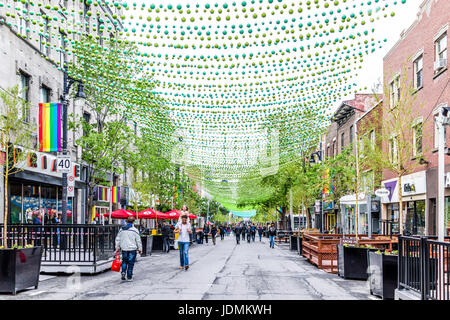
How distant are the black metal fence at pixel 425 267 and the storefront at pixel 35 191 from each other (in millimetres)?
15087

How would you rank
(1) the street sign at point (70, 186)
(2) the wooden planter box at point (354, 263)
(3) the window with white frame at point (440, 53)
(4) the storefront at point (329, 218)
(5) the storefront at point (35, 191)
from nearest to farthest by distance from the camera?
(2) the wooden planter box at point (354, 263) → (1) the street sign at point (70, 186) → (3) the window with white frame at point (440, 53) → (5) the storefront at point (35, 191) → (4) the storefront at point (329, 218)

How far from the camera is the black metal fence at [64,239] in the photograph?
539 inches

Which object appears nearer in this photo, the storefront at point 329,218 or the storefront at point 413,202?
the storefront at point 413,202

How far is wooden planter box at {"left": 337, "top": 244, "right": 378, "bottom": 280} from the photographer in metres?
13.8

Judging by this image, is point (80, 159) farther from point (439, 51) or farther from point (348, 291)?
point (348, 291)

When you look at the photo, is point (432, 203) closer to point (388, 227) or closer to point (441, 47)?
point (441, 47)

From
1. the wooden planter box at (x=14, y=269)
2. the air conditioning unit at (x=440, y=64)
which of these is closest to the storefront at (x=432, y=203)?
the air conditioning unit at (x=440, y=64)

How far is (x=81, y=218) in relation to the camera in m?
33.4

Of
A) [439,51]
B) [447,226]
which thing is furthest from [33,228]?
[439,51]

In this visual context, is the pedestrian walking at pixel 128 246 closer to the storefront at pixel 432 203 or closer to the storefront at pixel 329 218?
the storefront at pixel 432 203

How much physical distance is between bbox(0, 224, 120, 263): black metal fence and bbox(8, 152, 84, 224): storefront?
251 inches

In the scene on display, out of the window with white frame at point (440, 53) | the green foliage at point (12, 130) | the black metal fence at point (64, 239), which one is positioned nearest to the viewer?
the green foliage at point (12, 130)

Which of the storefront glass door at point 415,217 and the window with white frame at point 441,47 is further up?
the window with white frame at point 441,47

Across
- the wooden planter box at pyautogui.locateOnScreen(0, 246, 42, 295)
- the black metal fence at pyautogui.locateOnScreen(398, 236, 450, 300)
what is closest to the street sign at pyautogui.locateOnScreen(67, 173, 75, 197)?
the wooden planter box at pyautogui.locateOnScreen(0, 246, 42, 295)
